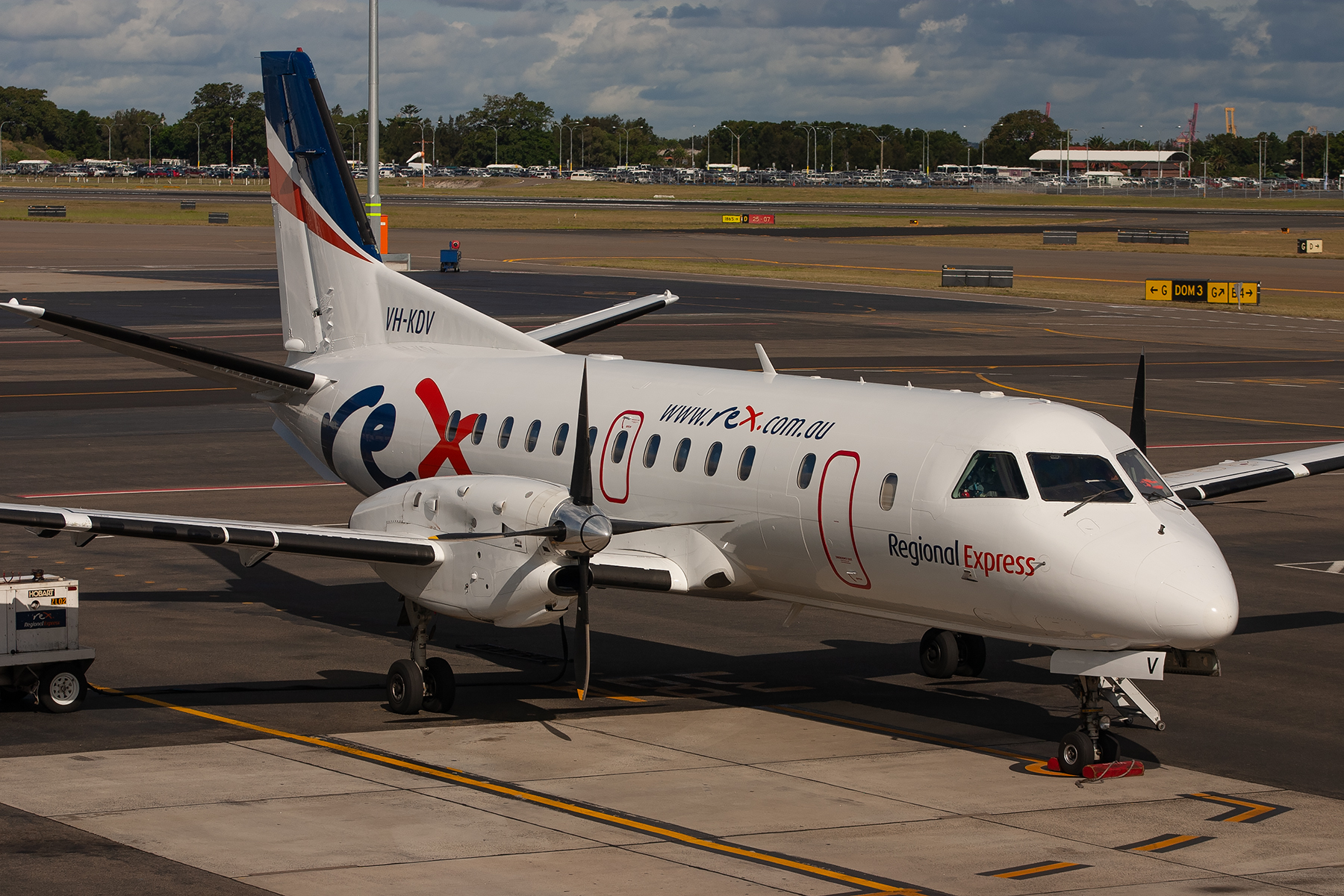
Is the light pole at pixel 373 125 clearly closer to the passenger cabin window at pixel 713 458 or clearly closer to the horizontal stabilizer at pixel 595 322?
the horizontal stabilizer at pixel 595 322

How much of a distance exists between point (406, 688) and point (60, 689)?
3.50m

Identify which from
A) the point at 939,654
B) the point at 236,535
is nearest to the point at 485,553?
the point at 236,535

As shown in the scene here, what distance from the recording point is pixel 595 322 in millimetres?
23234

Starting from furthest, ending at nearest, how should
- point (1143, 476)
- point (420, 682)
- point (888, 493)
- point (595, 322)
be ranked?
1. point (595, 322)
2. point (420, 682)
3. point (888, 493)
4. point (1143, 476)

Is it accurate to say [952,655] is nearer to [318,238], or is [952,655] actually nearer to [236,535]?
[236,535]

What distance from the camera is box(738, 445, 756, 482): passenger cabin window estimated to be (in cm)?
1633

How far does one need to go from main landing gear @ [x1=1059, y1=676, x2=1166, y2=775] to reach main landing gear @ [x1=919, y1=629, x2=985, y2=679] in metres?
3.63

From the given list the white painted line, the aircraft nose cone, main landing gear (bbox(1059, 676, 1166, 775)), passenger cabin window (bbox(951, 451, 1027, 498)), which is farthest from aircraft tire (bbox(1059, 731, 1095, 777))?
the white painted line

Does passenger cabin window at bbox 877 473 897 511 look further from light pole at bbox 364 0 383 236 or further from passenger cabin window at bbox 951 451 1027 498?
light pole at bbox 364 0 383 236

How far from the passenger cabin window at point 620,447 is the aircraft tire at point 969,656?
4.41m

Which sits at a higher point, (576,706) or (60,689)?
(60,689)

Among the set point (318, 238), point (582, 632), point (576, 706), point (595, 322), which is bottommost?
point (576, 706)

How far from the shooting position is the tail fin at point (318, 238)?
2242 centimetres

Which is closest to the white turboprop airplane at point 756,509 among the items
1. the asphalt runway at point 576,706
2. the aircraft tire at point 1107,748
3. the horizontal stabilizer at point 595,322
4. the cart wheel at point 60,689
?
the aircraft tire at point 1107,748
